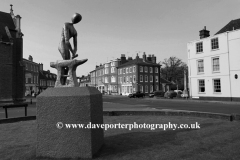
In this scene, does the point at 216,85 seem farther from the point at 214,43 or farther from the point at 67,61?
the point at 67,61

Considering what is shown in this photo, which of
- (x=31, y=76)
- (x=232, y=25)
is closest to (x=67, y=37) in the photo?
(x=232, y=25)

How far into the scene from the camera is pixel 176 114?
9.80 m

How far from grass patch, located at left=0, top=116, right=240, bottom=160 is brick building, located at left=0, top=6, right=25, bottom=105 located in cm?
1977

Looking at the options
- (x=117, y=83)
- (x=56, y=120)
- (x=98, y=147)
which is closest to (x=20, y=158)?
(x=56, y=120)

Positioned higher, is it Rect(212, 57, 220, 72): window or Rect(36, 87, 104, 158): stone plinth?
Rect(212, 57, 220, 72): window

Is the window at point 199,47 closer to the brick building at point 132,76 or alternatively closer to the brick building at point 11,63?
the brick building at point 132,76

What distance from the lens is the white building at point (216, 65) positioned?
22.8 metres

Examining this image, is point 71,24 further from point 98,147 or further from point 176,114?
point 176,114

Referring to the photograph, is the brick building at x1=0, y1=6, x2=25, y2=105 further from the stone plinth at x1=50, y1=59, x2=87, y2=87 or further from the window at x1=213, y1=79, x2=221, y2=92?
the window at x1=213, y1=79, x2=221, y2=92

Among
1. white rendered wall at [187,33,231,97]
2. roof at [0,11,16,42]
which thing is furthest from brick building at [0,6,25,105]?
white rendered wall at [187,33,231,97]

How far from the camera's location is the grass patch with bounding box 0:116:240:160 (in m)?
4.16

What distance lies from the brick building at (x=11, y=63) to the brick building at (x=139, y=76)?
32.7 metres

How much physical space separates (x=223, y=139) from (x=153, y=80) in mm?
50813

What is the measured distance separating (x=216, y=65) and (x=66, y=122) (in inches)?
1012
